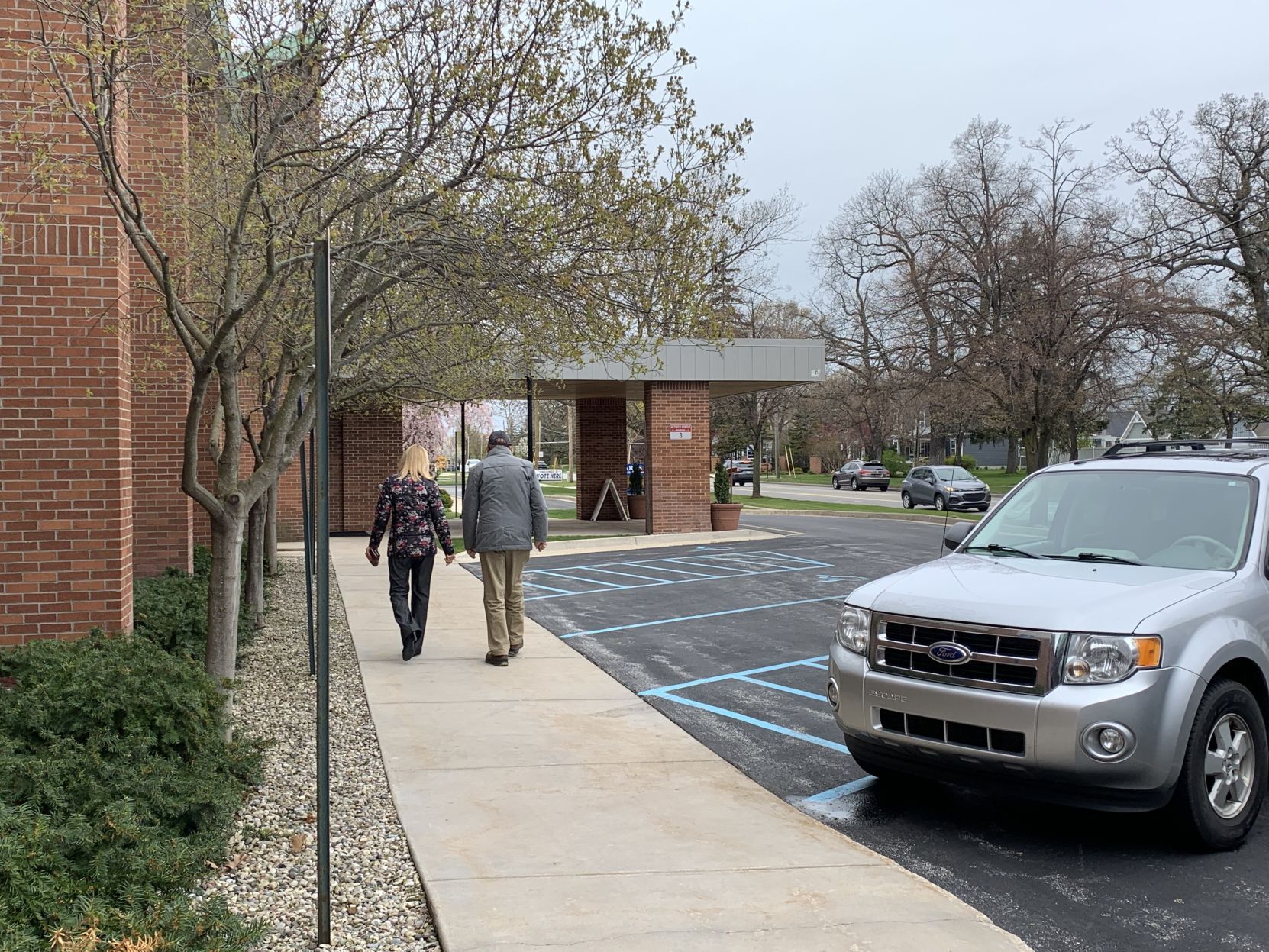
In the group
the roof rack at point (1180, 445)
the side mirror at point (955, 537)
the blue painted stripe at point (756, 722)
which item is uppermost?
the roof rack at point (1180, 445)

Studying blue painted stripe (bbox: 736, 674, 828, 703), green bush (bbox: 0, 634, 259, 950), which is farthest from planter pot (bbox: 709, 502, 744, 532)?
green bush (bbox: 0, 634, 259, 950)

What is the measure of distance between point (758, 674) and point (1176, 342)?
2364 cm

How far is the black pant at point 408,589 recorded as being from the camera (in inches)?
362

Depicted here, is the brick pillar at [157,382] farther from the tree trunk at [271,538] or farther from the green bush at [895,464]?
the green bush at [895,464]

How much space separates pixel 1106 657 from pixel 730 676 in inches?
178

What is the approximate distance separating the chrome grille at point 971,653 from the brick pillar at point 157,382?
5.88 meters

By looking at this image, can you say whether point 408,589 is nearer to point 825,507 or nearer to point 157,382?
point 157,382

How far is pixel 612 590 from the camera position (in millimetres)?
14531

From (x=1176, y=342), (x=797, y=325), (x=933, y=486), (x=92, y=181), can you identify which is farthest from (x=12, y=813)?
(x=797, y=325)

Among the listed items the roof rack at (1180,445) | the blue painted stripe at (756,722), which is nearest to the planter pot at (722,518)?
the blue painted stripe at (756,722)

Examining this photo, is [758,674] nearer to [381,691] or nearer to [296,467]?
[381,691]

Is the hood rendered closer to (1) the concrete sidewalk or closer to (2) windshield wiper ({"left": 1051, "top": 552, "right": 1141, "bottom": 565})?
(2) windshield wiper ({"left": 1051, "top": 552, "right": 1141, "bottom": 565})

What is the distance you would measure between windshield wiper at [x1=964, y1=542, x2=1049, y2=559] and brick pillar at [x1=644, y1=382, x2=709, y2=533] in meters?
17.3

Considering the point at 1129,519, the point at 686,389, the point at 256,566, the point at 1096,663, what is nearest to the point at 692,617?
the point at 256,566
